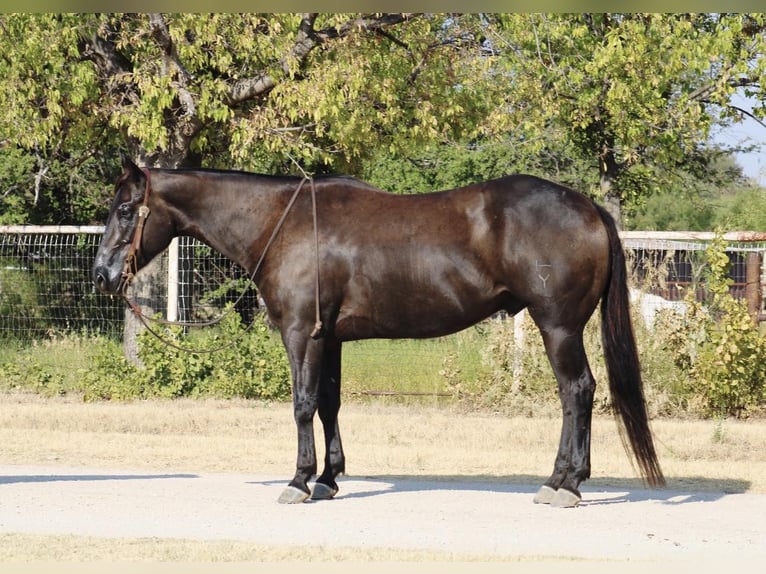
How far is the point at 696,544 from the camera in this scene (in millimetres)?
6633

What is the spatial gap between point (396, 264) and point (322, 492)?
65.4 inches

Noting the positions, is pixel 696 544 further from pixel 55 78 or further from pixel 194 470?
pixel 55 78

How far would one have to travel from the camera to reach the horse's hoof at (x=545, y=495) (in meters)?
7.95

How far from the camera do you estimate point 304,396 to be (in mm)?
8109

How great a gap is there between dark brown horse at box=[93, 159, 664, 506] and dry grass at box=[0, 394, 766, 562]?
4.94 ft

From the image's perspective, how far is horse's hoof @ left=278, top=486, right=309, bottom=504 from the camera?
8.02 meters

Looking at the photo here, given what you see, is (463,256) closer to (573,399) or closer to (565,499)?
(573,399)

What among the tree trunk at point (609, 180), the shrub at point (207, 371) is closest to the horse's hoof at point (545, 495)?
the shrub at point (207, 371)

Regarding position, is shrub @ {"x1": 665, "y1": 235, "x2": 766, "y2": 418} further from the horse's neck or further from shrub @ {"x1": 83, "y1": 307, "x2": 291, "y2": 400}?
the horse's neck

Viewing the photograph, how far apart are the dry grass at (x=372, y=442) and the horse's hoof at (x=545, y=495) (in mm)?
1353

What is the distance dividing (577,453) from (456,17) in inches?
441

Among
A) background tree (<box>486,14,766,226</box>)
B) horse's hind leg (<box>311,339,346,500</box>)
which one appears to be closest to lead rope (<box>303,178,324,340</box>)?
horse's hind leg (<box>311,339,346,500</box>)

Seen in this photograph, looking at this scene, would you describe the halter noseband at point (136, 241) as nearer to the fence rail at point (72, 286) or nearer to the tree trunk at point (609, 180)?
the fence rail at point (72, 286)

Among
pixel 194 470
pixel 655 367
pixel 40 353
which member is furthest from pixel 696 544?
pixel 40 353
